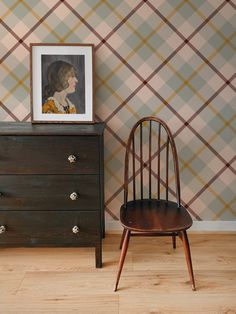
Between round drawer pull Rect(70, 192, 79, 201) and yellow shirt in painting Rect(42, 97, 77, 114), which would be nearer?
round drawer pull Rect(70, 192, 79, 201)

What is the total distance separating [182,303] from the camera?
2301 millimetres

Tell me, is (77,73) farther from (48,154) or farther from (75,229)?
(75,229)

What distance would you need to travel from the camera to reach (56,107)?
9.68 ft

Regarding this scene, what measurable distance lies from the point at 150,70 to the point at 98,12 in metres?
0.52

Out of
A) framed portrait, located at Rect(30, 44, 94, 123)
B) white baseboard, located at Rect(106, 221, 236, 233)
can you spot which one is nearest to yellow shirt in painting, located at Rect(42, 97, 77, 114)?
framed portrait, located at Rect(30, 44, 94, 123)

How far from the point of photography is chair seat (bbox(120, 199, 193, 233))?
233 centimetres

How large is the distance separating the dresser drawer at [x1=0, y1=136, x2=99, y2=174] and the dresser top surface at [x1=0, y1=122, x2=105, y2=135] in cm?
3

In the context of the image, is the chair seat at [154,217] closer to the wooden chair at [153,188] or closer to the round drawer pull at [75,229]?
the wooden chair at [153,188]

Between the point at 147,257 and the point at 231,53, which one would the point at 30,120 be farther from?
the point at 231,53

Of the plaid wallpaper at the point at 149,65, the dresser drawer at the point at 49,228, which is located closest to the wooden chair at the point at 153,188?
the plaid wallpaper at the point at 149,65

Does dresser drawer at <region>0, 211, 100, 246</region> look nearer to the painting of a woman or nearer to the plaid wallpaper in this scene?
the plaid wallpaper

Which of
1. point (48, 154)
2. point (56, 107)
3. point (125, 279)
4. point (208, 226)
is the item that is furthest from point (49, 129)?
point (208, 226)

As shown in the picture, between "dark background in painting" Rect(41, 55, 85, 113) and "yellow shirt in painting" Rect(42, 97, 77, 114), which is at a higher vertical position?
"dark background in painting" Rect(41, 55, 85, 113)

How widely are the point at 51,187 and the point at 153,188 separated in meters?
0.85
